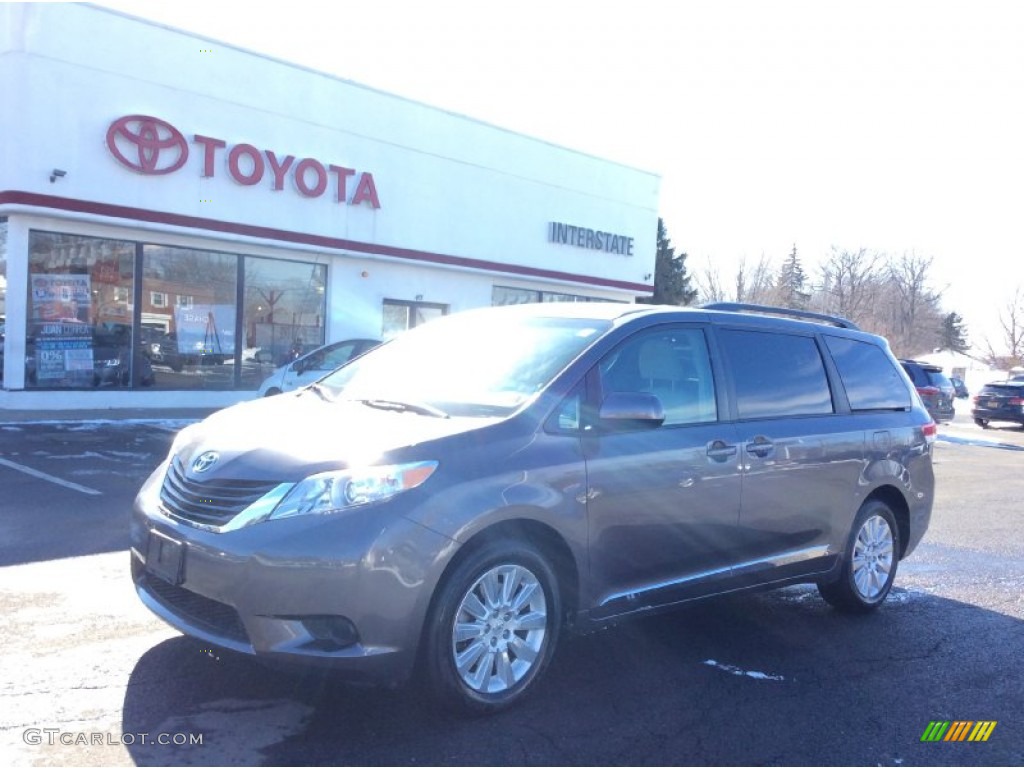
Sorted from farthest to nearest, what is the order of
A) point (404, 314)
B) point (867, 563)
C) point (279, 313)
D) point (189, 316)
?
point (404, 314) < point (279, 313) < point (189, 316) < point (867, 563)

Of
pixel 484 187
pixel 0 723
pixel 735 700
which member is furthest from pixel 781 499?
pixel 484 187

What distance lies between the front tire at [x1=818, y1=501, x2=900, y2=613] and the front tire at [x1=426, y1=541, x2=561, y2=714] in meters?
2.54

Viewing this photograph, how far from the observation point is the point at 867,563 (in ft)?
20.4

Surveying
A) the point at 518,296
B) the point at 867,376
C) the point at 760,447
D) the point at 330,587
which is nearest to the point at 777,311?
the point at 867,376

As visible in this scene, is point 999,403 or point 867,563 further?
point 999,403

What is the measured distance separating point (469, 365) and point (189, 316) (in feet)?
43.2

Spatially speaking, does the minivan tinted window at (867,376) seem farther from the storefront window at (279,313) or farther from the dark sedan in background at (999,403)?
the dark sedan in background at (999,403)

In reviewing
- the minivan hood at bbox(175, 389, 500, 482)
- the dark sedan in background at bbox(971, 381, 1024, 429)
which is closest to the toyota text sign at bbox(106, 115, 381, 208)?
the minivan hood at bbox(175, 389, 500, 482)

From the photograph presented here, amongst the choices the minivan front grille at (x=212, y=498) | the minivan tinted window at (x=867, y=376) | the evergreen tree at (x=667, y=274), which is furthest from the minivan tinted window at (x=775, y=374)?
the evergreen tree at (x=667, y=274)

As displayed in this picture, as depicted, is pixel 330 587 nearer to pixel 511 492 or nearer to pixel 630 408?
pixel 511 492

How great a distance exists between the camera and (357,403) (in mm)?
4828

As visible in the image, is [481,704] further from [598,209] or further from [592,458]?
[598,209]

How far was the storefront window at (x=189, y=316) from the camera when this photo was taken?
16.3 m

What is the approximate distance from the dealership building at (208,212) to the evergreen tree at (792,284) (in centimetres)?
3802
